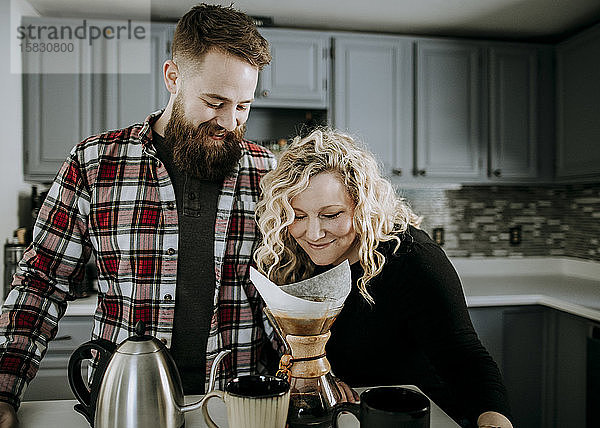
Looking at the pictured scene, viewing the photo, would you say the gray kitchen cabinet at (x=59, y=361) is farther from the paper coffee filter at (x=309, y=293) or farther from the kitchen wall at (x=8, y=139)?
the paper coffee filter at (x=309, y=293)

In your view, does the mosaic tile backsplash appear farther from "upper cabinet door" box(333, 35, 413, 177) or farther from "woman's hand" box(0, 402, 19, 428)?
"woman's hand" box(0, 402, 19, 428)

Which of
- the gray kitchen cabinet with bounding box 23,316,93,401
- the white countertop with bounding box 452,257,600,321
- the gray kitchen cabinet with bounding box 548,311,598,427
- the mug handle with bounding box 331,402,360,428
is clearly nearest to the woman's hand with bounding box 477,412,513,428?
the mug handle with bounding box 331,402,360,428

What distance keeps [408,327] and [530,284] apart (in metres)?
2.25

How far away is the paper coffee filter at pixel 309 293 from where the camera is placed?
2.89 ft

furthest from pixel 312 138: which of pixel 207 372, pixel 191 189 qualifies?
pixel 207 372

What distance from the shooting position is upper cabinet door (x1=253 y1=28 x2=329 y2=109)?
10.5 ft

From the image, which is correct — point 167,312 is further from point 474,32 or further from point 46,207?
point 474,32

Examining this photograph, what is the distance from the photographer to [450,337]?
1.25 metres

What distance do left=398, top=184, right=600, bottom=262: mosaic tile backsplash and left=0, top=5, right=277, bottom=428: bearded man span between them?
2.29 meters

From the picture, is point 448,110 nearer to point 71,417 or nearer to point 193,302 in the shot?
point 193,302

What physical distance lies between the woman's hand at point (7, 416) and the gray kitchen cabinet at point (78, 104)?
7.10 feet

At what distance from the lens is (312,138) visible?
1380 millimetres

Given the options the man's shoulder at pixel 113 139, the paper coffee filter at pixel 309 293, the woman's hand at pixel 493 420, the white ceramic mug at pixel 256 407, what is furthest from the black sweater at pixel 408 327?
the man's shoulder at pixel 113 139

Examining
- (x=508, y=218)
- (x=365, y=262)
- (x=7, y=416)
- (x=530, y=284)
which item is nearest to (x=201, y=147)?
(x=365, y=262)
